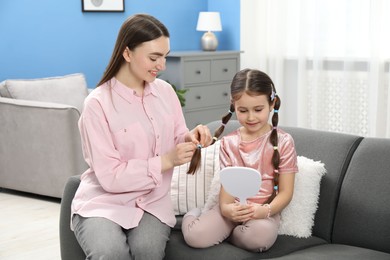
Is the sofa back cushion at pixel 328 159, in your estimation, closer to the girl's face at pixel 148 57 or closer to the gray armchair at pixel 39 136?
the girl's face at pixel 148 57

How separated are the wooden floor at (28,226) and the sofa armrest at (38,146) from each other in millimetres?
79

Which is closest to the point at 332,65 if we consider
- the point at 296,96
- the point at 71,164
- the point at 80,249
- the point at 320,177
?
the point at 296,96

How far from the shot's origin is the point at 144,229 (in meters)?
2.12

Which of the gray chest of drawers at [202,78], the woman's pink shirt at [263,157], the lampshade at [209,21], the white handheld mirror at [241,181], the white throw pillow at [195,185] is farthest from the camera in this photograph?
the lampshade at [209,21]

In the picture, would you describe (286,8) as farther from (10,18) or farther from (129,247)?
(129,247)

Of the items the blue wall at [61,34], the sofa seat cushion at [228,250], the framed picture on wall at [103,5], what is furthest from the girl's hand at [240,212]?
the framed picture on wall at [103,5]

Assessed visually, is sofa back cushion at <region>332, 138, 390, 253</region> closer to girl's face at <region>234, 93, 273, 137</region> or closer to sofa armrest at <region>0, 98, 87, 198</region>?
girl's face at <region>234, 93, 273, 137</region>

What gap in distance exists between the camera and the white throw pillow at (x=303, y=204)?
226cm

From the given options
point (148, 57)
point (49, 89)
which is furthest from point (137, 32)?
point (49, 89)

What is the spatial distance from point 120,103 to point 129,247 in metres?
0.48

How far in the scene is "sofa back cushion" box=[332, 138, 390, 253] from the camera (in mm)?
2150

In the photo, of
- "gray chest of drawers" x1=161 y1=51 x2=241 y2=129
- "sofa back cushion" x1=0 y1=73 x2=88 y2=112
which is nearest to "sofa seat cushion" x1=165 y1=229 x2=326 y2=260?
"sofa back cushion" x1=0 y1=73 x2=88 y2=112

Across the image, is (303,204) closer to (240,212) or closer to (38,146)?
(240,212)

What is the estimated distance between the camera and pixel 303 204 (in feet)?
7.44
